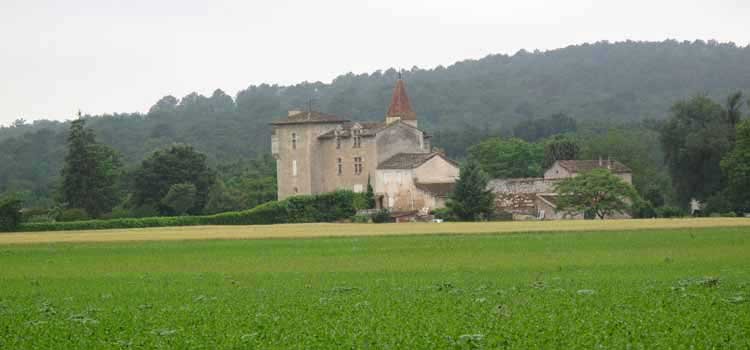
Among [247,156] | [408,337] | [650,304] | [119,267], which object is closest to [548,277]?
[650,304]

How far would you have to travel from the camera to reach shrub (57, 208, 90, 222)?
294 feet

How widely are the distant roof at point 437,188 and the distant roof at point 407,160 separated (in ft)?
5.00

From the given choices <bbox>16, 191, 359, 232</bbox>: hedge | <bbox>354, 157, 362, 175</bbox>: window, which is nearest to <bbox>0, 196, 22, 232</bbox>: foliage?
<bbox>16, 191, 359, 232</bbox>: hedge

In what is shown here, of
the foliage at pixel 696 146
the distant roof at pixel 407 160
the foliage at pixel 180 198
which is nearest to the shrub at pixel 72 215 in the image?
the foliage at pixel 180 198

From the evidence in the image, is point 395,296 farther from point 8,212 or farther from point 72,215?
point 72,215

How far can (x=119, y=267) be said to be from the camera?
39531 millimetres

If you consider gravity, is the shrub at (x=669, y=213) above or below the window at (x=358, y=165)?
below

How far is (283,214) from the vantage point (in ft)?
277

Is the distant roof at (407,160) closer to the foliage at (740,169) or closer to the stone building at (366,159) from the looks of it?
the stone building at (366,159)

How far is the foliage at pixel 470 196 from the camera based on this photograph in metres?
76.3

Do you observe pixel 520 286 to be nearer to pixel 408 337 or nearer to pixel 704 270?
pixel 704 270

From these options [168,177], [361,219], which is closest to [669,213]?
[361,219]

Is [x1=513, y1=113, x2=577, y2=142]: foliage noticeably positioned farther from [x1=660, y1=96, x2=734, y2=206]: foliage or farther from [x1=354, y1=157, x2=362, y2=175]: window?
[x1=354, y1=157, x2=362, y2=175]: window

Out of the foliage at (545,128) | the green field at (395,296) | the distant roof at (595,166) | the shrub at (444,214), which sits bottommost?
the green field at (395,296)
